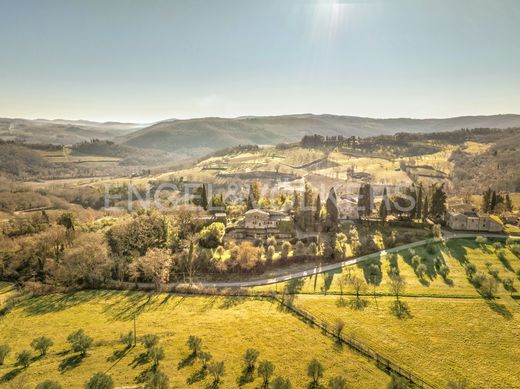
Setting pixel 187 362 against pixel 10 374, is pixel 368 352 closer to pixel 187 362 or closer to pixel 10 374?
pixel 187 362

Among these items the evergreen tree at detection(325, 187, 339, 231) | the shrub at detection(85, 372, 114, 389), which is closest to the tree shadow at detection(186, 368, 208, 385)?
the shrub at detection(85, 372, 114, 389)

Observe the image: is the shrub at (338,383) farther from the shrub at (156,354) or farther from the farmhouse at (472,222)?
the farmhouse at (472,222)

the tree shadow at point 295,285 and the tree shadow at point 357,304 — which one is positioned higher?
the tree shadow at point 357,304

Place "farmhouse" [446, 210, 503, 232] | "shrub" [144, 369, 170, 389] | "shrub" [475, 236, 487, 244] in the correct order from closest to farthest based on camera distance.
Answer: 1. "shrub" [144, 369, 170, 389]
2. "shrub" [475, 236, 487, 244]
3. "farmhouse" [446, 210, 503, 232]

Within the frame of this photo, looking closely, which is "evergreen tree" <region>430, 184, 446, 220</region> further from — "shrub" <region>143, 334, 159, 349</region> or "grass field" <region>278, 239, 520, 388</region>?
"shrub" <region>143, 334, 159, 349</region>

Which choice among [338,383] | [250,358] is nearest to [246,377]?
[250,358]

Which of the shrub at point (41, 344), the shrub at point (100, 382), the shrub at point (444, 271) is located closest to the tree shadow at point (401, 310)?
the shrub at point (444, 271)

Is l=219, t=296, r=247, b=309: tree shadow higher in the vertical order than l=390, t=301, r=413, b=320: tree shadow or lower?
lower

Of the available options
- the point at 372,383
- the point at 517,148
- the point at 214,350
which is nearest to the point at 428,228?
the point at 372,383
